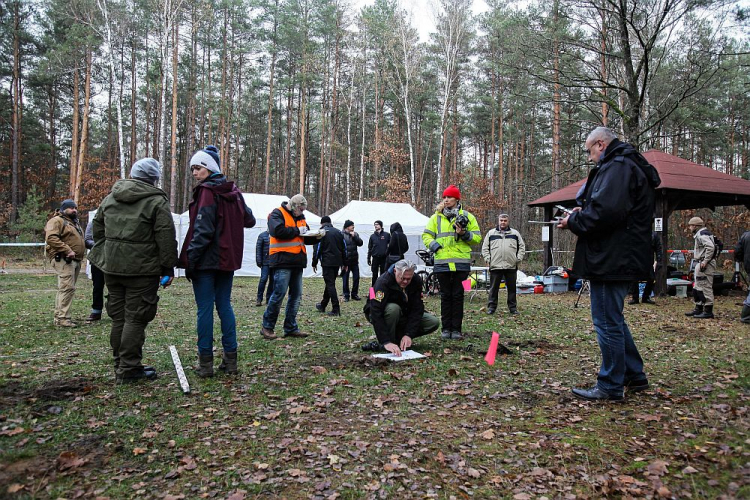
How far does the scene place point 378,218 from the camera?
18.4 metres

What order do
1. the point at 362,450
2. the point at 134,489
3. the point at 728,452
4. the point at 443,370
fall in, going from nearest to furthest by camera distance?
the point at 134,489 < the point at 728,452 < the point at 362,450 < the point at 443,370

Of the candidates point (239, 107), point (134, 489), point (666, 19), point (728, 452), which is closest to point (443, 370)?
point (728, 452)

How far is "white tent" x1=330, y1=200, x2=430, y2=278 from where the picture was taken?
715 inches

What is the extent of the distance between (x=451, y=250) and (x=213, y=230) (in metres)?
3.10

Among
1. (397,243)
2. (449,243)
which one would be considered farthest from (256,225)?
(449,243)

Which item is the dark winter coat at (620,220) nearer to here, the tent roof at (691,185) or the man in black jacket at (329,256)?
the man in black jacket at (329,256)

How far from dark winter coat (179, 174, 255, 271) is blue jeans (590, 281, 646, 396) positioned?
10.1 ft

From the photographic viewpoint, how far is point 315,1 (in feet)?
88.9

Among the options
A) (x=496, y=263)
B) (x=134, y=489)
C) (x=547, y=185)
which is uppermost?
(x=547, y=185)

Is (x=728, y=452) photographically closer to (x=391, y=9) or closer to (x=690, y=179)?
(x=690, y=179)

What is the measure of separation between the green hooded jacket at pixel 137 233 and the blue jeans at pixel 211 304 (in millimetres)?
321

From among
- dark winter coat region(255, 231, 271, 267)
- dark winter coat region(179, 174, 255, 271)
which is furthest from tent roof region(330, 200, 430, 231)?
dark winter coat region(179, 174, 255, 271)

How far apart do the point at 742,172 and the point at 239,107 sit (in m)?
29.5

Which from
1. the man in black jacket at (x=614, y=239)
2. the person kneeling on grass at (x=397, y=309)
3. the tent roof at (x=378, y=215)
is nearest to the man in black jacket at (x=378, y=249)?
the person kneeling on grass at (x=397, y=309)
